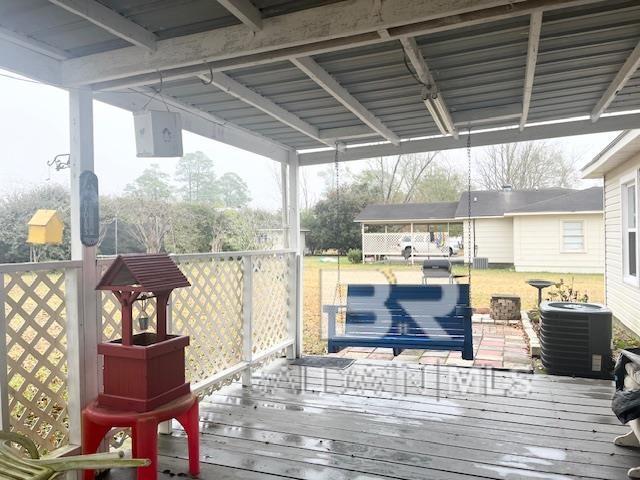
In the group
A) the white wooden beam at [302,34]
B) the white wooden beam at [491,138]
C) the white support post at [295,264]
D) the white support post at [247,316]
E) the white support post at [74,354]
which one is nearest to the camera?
the white wooden beam at [302,34]

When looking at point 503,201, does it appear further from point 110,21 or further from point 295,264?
point 110,21

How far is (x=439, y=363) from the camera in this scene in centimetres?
477

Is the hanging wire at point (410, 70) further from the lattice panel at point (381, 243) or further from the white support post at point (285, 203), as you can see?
the lattice panel at point (381, 243)

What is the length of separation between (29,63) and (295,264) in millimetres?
2969

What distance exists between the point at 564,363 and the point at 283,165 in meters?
3.28

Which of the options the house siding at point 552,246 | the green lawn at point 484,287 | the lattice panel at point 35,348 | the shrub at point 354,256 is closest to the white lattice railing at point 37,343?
the lattice panel at point 35,348

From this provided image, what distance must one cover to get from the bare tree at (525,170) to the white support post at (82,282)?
15590mm

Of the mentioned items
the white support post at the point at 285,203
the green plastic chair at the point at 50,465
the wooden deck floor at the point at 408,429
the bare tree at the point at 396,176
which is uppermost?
the bare tree at the point at 396,176

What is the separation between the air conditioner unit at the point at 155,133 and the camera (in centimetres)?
260

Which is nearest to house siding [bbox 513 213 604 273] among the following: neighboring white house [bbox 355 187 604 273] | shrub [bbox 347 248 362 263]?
neighboring white house [bbox 355 187 604 273]

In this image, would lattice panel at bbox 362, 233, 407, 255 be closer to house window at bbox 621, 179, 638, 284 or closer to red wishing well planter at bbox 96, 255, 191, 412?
house window at bbox 621, 179, 638, 284

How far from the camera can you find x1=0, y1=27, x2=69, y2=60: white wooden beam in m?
2.12

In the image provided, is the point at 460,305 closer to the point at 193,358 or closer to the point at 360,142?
the point at 360,142

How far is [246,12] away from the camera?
6.42ft
